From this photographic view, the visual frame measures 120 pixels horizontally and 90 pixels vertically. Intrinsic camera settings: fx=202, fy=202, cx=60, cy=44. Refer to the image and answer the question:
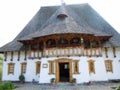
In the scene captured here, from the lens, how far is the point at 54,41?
20766 mm

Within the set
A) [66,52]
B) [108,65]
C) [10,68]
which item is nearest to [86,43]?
[66,52]

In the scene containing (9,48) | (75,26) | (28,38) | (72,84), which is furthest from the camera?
(9,48)

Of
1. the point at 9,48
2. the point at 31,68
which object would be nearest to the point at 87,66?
the point at 31,68

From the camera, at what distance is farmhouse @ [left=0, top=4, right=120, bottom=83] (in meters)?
19.6

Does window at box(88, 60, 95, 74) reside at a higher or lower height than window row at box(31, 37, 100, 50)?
lower

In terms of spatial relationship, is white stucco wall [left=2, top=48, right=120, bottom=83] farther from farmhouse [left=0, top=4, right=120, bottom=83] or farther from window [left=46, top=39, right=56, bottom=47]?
window [left=46, top=39, right=56, bottom=47]

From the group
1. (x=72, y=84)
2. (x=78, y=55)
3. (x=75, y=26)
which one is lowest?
(x=72, y=84)

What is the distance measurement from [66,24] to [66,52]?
2.95 metres

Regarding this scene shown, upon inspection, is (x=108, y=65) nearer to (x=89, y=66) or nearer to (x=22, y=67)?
(x=89, y=66)

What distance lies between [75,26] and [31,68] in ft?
22.2

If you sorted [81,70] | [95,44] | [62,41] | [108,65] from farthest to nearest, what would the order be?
[108,65] < [95,44] < [62,41] < [81,70]

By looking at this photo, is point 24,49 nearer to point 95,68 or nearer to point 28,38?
point 28,38

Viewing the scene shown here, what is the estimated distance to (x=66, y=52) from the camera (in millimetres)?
19688

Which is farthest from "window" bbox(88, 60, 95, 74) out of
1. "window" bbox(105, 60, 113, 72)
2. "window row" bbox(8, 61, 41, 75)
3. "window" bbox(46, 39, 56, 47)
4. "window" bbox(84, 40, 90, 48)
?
"window row" bbox(8, 61, 41, 75)
